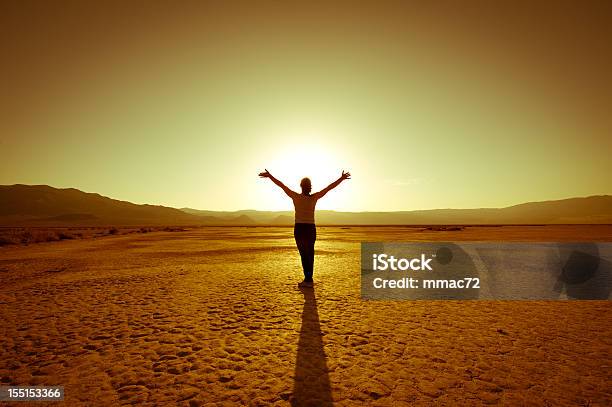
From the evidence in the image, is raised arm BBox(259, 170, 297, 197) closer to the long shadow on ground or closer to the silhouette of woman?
the silhouette of woman

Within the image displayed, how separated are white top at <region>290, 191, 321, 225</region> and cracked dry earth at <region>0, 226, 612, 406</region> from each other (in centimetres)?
193

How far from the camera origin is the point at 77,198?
19462 centimetres

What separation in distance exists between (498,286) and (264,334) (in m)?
7.22

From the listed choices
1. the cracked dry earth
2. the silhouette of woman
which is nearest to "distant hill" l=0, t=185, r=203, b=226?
the cracked dry earth

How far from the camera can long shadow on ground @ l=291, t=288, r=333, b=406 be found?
3188 millimetres

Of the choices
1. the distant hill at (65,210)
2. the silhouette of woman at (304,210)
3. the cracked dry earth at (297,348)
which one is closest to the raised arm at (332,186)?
the silhouette of woman at (304,210)

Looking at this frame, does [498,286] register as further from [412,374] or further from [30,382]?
[30,382]

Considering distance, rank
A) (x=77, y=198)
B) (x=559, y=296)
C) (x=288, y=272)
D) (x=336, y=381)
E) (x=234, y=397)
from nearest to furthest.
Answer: (x=234, y=397) < (x=336, y=381) < (x=559, y=296) < (x=288, y=272) < (x=77, y=198)

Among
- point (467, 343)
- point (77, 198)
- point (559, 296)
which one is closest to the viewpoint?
point (467, 343)

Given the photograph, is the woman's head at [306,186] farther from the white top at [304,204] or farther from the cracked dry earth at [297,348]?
the cracked dry earth at [297,348]

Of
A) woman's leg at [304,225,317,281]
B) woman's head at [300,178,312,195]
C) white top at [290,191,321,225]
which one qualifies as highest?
woman's head at [300,178,312,195]

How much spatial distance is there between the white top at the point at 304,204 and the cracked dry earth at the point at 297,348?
75.8 inches

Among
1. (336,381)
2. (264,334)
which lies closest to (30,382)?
(264,334)

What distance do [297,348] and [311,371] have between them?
73 centimetres
